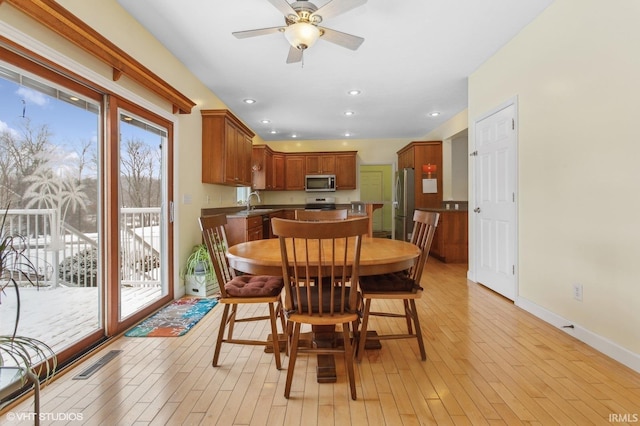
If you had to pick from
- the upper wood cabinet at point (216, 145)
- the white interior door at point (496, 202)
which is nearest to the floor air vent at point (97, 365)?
the upper wood cabinet at point (216, 145)

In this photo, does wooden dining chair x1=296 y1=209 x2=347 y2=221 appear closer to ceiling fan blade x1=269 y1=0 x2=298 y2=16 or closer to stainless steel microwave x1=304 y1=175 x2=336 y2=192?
ceiling fan blade x1=269 y1=0 x2=298 y2=16

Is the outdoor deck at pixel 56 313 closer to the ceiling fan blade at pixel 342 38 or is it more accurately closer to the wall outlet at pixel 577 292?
the ceiling fan blade at pixel 342 38

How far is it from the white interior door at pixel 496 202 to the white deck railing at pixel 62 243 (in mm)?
3580

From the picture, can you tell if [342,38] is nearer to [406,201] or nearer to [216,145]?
[216,145]

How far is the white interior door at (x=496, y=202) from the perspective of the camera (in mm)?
2930

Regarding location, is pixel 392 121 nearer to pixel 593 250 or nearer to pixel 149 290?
pixel 593 250

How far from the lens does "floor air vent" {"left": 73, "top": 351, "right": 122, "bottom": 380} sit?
5.66 feet

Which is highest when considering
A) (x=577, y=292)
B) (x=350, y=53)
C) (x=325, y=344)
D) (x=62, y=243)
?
(x=350, y=53)

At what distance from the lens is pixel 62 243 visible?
206cm

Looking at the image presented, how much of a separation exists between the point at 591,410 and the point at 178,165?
3.63 m

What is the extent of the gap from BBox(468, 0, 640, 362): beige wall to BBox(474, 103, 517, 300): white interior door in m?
0.14

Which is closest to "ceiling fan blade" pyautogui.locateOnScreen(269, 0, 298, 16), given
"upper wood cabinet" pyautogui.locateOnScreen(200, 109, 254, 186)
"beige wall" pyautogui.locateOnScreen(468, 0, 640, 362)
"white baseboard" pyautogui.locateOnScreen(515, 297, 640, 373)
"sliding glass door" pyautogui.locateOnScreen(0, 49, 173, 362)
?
"sliding glass door" pyautogui.locateOnScreen(0, 49, 173, 362)

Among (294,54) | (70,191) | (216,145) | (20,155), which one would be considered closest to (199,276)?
(70,191)

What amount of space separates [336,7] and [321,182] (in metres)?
4.74
